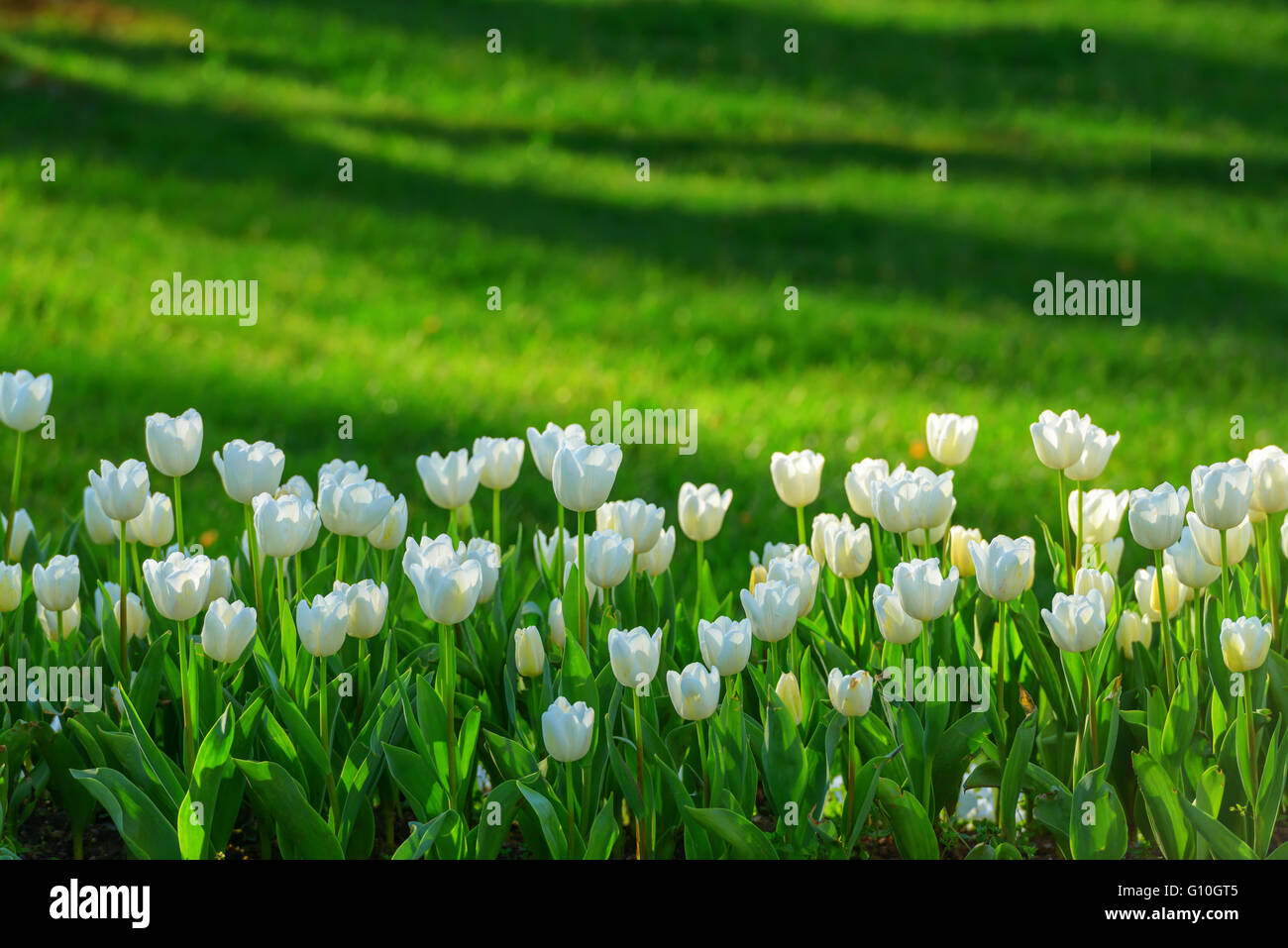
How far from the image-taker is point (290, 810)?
232 centimetres

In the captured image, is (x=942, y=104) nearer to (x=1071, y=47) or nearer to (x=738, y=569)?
(x=1071, y=47)

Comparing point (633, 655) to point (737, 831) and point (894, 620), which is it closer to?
point (737, 831)

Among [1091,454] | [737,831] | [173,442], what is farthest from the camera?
[1091,454]

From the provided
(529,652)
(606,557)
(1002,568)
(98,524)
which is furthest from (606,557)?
(98,524)

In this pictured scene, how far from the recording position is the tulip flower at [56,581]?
2.70 meters

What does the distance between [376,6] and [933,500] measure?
46.6ft

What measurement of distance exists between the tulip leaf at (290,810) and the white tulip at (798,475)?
1240 millimetres

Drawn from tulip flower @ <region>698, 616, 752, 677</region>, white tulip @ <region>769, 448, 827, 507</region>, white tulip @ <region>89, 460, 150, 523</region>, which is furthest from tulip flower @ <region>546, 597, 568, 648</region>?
white tulip @ <region>89, 460, 150, 523</region>

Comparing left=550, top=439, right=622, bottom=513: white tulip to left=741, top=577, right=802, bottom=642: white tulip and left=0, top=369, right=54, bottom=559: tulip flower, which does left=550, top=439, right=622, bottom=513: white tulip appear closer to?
left=741, top=577, right=802, bottom=642: white tulip

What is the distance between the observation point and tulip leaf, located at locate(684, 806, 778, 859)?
228cm

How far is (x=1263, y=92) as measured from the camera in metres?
13.9

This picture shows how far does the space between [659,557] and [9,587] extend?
1.39m
